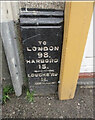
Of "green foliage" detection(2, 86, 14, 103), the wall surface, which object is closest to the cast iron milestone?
the wall surface

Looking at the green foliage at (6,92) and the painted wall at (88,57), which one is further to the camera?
the green foliage at (6,92)

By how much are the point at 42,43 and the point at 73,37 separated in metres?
0.35

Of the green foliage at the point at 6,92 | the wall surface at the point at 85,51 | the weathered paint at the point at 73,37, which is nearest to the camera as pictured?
the weathered paint at the point at 73,37

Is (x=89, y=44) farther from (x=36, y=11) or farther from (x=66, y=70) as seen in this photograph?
(x=36, y=11)

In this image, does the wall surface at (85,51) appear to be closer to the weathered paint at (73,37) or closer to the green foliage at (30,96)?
the weathered paint at (73,37)

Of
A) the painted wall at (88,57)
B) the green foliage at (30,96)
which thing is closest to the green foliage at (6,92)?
the green foliage at (30,96)

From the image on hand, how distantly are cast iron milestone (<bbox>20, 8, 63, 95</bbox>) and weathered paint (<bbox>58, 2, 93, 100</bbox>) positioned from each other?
0.12 metres

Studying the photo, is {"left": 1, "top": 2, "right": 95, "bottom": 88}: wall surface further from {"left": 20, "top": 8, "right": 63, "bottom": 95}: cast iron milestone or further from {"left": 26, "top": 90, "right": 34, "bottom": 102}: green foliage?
{"left": 26, "top": 90, "right": 34, "bottom": 102}: green foliage

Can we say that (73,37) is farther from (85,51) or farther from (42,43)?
(85,51)

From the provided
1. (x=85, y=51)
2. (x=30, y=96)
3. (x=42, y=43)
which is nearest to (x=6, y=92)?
(x=30, y=96)

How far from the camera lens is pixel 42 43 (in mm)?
1633

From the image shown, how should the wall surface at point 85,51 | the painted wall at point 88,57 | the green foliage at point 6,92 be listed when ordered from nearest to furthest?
the wall surface at point 85,51 < the painted wall at point 88,57 < the green foliage at point 6,92

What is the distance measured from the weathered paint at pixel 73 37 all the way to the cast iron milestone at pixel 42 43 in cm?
12

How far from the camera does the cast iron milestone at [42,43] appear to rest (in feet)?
4.91
